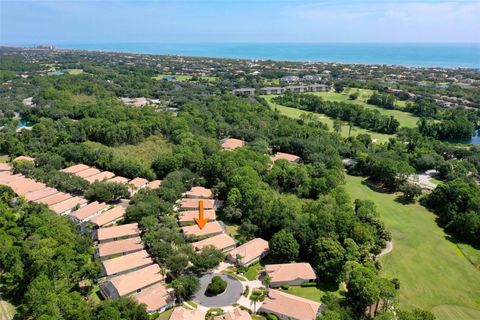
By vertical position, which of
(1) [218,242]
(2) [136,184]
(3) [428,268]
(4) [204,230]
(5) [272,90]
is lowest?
(3) [428,268]

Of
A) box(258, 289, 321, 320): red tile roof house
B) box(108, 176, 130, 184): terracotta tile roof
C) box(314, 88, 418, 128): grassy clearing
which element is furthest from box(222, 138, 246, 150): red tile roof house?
box(314, 88, 418, 128): grassy clearing

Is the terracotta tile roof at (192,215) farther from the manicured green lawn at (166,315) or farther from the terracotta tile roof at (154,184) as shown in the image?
the manicured green lawn at (166,315)

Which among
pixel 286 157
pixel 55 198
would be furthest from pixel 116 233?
pixel 286 157

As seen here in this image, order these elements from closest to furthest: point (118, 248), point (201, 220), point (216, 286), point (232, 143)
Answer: point (216, 286), point (118, 248), point (201, 220), point (232, 143)

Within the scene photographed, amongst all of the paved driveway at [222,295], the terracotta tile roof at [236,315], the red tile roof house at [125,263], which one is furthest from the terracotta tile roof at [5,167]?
the terracotta tile roof at [236,315]

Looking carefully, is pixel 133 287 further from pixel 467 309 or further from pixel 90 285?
pixel 467 309

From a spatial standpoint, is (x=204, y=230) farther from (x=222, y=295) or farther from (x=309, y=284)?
(x=309, y=284)
